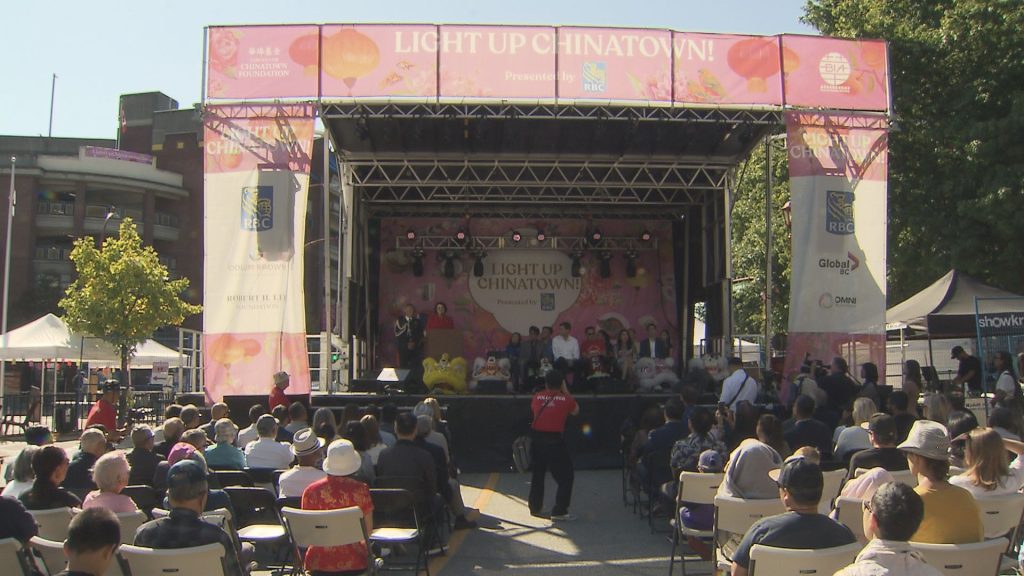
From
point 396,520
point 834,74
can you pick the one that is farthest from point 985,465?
point 834,74

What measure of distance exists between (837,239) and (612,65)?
403 centimetres

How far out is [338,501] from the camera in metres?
5.48

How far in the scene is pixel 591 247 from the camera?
1873 centimetres

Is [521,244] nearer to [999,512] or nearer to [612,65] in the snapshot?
[612,65]

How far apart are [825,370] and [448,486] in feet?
20.1

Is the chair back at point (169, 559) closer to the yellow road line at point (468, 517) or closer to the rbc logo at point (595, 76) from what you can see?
the yellow road line at point (468, 517)

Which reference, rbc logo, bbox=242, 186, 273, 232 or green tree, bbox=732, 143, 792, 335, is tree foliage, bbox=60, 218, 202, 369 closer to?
rbc logo, bbox=242, 186, 273, 232

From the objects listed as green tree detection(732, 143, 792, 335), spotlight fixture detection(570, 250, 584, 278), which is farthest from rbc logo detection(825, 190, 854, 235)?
green tree detection(732, 143, 792, 335)

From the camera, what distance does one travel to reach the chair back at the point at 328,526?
5.25 meters

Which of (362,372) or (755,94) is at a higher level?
(755,94)

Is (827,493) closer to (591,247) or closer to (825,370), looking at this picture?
(825,370)

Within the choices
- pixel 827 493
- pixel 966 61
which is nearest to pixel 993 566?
pixel 827 493

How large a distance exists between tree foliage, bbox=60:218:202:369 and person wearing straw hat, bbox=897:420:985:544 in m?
21.0

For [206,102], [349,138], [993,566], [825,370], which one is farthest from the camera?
[349,138]
